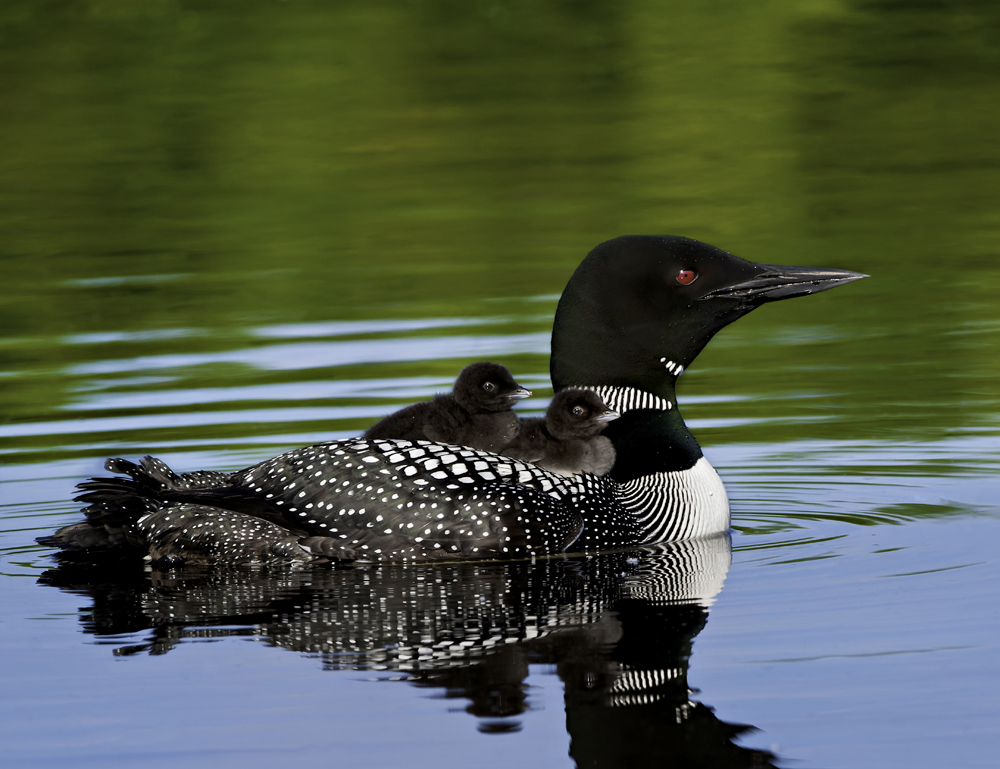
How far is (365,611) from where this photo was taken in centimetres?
442

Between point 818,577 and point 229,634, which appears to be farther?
point 818,577

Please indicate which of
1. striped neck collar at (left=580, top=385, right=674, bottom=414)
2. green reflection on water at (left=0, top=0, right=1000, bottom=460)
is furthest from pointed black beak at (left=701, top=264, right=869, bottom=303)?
green reflection on water at (left=0, top=0, right=1000, bottom=460)

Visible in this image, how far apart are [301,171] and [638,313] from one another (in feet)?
30.7

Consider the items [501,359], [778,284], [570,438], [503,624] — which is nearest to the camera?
[503,624]

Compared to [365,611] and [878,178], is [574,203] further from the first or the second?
[365,611]

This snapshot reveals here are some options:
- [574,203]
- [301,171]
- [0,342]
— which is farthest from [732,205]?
[0,342]

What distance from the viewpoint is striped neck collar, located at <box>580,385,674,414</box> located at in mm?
5465

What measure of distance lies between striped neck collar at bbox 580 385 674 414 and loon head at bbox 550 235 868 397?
18 mm

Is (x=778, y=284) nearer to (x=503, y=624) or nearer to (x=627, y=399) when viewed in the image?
(x=627, y=399)

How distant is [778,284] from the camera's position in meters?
5.39

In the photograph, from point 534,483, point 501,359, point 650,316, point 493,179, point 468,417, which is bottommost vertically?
point 534,483

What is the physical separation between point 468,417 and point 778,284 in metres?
1.12

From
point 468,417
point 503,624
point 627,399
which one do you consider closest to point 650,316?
point 627,399

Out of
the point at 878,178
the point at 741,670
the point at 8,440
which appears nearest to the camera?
the point at 741,670
